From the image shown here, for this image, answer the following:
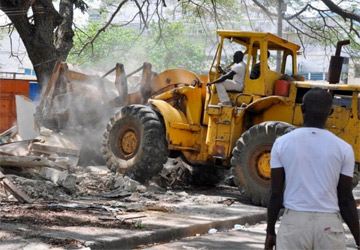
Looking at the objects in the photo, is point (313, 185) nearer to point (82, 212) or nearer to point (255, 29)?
point (82, 212)

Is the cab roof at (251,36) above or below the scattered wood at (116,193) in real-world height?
above

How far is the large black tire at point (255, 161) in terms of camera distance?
11.1 metres

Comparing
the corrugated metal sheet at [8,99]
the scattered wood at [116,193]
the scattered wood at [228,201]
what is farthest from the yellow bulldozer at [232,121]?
the corrugated metal sheet at [8,99]

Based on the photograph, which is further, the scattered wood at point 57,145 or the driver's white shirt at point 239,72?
the scattered wood at point 57,145

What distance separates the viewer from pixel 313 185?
4.05 m

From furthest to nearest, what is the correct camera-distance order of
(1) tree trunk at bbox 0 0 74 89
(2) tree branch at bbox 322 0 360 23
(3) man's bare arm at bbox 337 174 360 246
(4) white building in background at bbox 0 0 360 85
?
(4) white building in background at bbox 0 0 360 85
(1) tree trunk at bbox 0 0 74 89
(2) tree branch at bbox 322 0 360 23
(3) man's bare arm at bbox 337 174 360 246

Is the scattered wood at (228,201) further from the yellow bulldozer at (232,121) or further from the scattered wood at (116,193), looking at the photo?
the scattered wood at (116,193)

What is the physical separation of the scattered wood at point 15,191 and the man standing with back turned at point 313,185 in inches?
229

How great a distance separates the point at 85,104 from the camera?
1458 cm

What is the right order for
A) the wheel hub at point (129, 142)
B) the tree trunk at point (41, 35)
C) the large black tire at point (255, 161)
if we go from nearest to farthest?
the large black tire at point (255, 161)
the wheel hub at point (129, 142)
the tree trunk at point (41, 35)

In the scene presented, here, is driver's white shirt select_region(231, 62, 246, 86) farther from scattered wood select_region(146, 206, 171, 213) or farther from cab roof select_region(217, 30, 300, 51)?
scattered wood select_region(146, 206, 171, 213)

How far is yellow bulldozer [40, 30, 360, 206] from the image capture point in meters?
11.3

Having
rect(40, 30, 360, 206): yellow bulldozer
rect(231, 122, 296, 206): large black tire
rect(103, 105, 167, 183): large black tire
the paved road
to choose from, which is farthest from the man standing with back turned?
rect(103, 105, 167, 183): large black tire

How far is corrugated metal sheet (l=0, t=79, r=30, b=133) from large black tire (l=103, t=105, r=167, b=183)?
9510 mm
